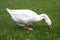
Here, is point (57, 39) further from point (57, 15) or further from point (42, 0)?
point (42, 0)

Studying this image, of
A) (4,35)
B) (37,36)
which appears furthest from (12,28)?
(37,36)

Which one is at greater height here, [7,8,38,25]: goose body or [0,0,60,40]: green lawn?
[7,8,38,25]: goose body

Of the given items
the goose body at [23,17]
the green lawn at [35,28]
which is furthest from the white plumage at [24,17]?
the green lawn at [35,28]

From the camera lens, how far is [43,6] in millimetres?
10969

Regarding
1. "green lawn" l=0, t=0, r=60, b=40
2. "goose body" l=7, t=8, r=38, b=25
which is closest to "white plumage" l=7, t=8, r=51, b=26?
"goose body" l=7, t=8, r=38, b=25

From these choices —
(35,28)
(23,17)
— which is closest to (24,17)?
(23,17)

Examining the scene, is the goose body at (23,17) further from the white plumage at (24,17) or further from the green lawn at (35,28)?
the green lawn at (35,28)

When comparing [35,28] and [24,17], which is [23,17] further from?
[35,28]

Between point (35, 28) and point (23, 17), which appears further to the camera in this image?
point (35, 28)

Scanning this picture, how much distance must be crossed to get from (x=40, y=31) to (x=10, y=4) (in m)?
4.51

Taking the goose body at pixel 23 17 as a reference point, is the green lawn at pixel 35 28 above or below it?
below

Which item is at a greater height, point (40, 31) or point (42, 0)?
point (40, 31)

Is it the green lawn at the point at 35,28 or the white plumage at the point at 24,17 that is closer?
the green lawn at the point at 35,28

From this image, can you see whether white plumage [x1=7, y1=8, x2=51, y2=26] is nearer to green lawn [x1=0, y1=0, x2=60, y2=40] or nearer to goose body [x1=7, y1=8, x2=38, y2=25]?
goose body [x1=7, y1=8, x2=38, y2=25]
